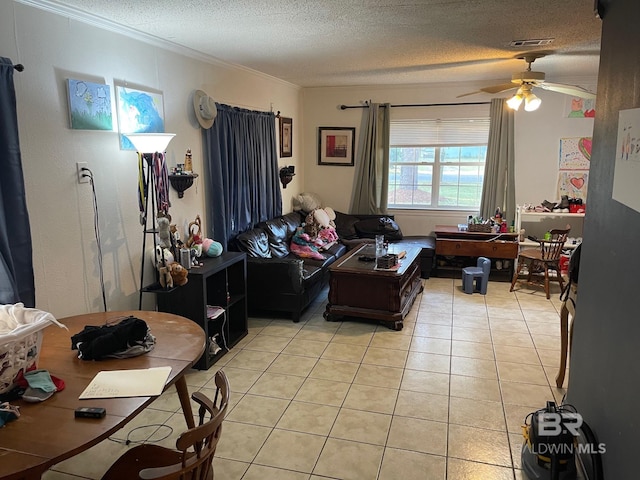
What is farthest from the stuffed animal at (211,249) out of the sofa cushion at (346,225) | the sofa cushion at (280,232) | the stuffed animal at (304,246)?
the sofa cushion at (346,225)

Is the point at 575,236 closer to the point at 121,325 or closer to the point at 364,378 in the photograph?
the point at 364,378

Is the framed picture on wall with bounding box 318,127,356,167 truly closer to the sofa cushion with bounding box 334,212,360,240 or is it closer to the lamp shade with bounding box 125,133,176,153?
the sofa cushion with bounding box 334,212,360,240

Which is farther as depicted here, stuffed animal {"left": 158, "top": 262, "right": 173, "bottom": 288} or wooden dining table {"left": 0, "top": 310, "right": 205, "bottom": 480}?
stuffed animal {"left": 158, "top": 262, "right": 173, "bottom": 288}

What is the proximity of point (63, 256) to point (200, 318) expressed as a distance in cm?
101

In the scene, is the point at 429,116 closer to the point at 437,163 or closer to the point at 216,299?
the point at 437,163

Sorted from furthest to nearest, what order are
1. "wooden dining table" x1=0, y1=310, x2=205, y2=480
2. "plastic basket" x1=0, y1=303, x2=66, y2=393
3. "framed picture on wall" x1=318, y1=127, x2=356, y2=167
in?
"framed picture on wall" x1=318, y1=127, x2=356, y2=167, "plastic basket" x1=0, y1=303, x2=66, y2=393, "wooden dining table" x1=0, y1=310, x2=205, y2=480

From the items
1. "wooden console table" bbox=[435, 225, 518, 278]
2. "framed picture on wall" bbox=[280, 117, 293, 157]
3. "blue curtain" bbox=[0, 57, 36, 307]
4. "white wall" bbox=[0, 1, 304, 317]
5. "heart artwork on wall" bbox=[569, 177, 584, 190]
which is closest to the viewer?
"blue curtain" bbox=[0, 57, 36, 307]

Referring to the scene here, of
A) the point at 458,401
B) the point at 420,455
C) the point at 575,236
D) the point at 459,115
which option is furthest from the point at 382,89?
the point at 420,455

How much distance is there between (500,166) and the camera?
6168mm

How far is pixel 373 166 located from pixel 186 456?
5541 millimetres

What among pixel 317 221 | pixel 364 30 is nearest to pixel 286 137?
pixel 317 221

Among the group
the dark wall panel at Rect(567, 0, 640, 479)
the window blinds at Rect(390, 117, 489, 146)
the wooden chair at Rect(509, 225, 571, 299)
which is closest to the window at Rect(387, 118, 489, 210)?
the window blinds at Rect(390, 117, 489, 146)

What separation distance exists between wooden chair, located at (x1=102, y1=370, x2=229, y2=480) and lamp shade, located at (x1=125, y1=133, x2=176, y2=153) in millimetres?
1869

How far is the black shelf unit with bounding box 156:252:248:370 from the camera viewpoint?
3.46 metres
